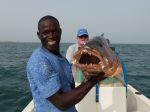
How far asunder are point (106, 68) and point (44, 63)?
636 mm

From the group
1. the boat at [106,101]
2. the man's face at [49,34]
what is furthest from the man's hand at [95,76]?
the boat at [106,101]

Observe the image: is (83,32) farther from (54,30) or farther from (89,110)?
(54,30)

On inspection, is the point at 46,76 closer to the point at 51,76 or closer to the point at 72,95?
the point at 51,76

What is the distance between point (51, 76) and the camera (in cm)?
273

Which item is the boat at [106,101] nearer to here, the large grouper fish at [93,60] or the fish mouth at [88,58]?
the large grouper fish at [93,60]

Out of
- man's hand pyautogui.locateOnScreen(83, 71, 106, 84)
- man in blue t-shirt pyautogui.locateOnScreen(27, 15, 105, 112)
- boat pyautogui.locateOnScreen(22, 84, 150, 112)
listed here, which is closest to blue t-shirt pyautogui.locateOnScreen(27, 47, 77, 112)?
man in blue t-shirt pyautogui.locateOnScreen(27, 15, 105, 112)

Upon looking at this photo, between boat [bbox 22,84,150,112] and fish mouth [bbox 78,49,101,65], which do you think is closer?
fish mouth [bbox 78,49,101,65]

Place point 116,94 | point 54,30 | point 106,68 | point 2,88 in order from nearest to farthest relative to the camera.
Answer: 1. point 106,68
2. point 54,30
3. point 116,94
4. point 2,88

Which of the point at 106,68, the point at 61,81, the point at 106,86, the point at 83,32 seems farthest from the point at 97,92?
the point at 106,68

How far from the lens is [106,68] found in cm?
246

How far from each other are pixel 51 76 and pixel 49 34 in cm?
44

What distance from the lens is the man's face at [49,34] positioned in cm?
288

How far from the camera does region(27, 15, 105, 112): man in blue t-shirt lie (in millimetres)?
2652

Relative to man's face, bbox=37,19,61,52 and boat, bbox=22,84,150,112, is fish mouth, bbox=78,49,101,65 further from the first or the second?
boat, bbox=22,84,150,112
